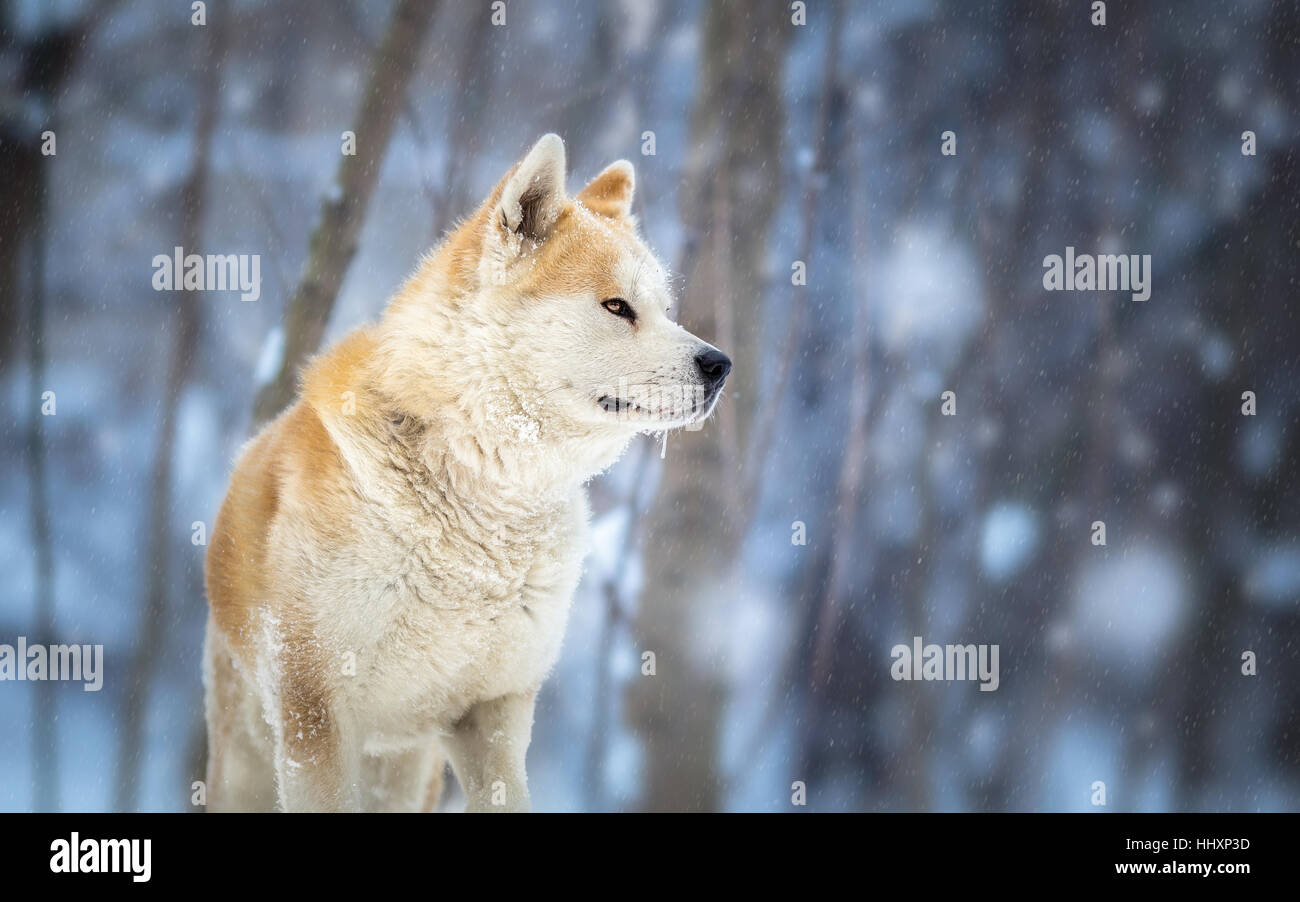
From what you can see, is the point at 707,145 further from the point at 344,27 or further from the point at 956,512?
the point at 956,512

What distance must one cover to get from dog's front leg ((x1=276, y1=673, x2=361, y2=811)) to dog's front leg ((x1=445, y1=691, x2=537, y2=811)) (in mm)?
352

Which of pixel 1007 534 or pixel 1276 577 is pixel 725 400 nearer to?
pixel 1007 534

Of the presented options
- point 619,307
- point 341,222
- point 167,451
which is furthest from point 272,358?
point 619,307

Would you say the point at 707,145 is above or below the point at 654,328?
above

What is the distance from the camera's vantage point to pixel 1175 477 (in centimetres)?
472

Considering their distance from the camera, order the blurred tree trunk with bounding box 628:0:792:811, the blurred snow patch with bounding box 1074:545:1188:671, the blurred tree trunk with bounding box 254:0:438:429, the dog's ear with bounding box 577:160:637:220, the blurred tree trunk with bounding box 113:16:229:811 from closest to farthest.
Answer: the dog's ear with bounding box 577:160:637:220, the blurred tree trunk with bounding box 254:0:438:429, the blurred tree trunk with bounding box 113:16:229:811, the blurred tree trunk with bounding box 628:0:792:811, the blurred snow patch with bounding box 1074:545:1188:671

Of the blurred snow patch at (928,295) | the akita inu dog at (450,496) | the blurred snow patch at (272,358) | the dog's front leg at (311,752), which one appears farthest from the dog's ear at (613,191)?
the blurred snow patch at (928,295)

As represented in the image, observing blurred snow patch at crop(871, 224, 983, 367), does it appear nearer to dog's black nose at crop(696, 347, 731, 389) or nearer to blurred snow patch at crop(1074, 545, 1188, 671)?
blurred snow patch at crop(1074, 545, 1188, 671)

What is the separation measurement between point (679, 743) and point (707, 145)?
259cm

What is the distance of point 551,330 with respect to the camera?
8.45 ft

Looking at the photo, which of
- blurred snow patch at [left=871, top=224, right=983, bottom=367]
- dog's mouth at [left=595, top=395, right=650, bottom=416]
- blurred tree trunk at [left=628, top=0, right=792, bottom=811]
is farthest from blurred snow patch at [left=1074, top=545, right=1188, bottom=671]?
dog's mouth at [left=595, top=395, right=650, bottom=416]

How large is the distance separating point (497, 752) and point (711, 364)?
1.17 meters

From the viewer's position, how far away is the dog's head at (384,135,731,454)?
2549mm
